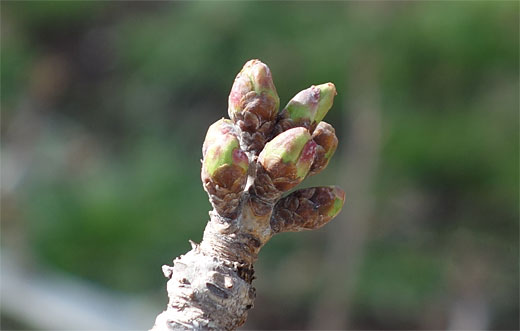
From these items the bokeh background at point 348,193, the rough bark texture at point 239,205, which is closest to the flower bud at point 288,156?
the rough bark texture at point 239,205

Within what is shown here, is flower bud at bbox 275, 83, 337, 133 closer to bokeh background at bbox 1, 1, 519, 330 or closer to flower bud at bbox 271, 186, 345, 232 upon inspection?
flower bud at bbox 271, 186, 345, 232

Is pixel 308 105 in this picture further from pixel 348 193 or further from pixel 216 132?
pixel 348 193

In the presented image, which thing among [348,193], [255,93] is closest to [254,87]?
[255,93]

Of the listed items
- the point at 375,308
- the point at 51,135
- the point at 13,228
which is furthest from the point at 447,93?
the point at 51,135

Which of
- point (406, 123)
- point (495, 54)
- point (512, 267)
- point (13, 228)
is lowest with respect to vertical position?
point (512, 267)

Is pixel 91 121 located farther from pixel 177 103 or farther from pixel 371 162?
pixel 371 162

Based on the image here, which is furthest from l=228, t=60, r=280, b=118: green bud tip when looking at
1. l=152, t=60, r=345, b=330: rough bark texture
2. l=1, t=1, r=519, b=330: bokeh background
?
l=1, t=1, r=519, b=330: bokeh background
